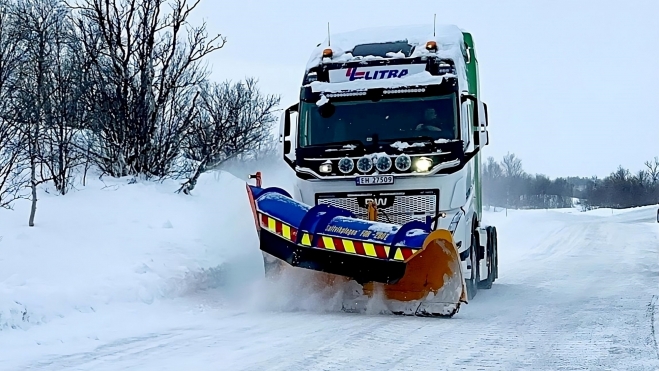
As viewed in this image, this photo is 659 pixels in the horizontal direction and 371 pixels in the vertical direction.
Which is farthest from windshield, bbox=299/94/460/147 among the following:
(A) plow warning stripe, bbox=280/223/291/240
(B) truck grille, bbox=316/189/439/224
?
(A) plow warning stripe, bbox=280/223/291/240

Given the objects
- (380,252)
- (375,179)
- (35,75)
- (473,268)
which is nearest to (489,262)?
(473,268)

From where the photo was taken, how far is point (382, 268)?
7.38 m

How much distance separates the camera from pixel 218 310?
8.06 metres

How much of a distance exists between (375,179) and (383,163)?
22cm

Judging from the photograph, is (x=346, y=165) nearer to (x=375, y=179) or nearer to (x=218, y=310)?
(x=375, y=179)

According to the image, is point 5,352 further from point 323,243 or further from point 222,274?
point 222,274

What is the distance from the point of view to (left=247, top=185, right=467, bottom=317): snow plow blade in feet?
24.2

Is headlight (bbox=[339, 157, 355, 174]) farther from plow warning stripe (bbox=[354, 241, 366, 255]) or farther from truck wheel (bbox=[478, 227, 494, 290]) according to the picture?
truck wheel (bbox=[478, 227, 494, 290])

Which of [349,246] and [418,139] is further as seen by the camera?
[418,139]

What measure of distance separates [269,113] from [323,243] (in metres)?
12.0

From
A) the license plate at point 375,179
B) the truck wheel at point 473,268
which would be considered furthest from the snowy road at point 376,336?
the license plate at point 375,179

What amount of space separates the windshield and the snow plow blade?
1.16 m

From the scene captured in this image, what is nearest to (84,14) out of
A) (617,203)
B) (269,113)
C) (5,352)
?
(269,113)

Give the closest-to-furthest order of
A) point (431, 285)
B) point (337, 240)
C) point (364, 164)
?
1. point (337, 240)
2. point (431, 285)
3. point (364, 164)
